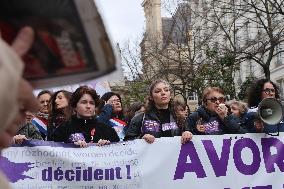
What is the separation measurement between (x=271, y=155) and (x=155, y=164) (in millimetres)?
1188

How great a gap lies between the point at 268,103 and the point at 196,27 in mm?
18487

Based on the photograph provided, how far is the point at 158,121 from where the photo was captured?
575cm

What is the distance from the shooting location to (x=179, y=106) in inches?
233

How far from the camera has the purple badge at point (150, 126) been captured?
225 inches

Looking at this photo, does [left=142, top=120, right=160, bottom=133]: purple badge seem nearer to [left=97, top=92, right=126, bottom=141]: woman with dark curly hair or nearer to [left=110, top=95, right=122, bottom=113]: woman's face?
[left=97, top=92, right=126, bottom=141]: woman with dark curly hair

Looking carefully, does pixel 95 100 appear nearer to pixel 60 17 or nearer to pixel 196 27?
pixel 60 17

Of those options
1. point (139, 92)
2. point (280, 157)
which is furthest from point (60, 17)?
point (139, 92)

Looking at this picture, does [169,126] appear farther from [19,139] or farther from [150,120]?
[19,139]

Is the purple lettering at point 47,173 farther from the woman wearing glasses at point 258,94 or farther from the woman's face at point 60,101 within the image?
the woman wearing glasses at point 258,94

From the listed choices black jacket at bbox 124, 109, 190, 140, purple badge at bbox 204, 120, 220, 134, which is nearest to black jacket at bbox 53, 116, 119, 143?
black jacket at bbox 124, 109, 190, 140

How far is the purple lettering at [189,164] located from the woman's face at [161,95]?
47 cm

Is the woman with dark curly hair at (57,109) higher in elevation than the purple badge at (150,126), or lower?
higher

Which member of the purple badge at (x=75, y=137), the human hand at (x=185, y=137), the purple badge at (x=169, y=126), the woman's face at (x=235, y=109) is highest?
the woman's face at (x=235, y=109)

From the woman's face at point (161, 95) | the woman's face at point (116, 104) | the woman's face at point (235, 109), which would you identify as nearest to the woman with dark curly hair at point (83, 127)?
the woman's face at point (161, 95)
